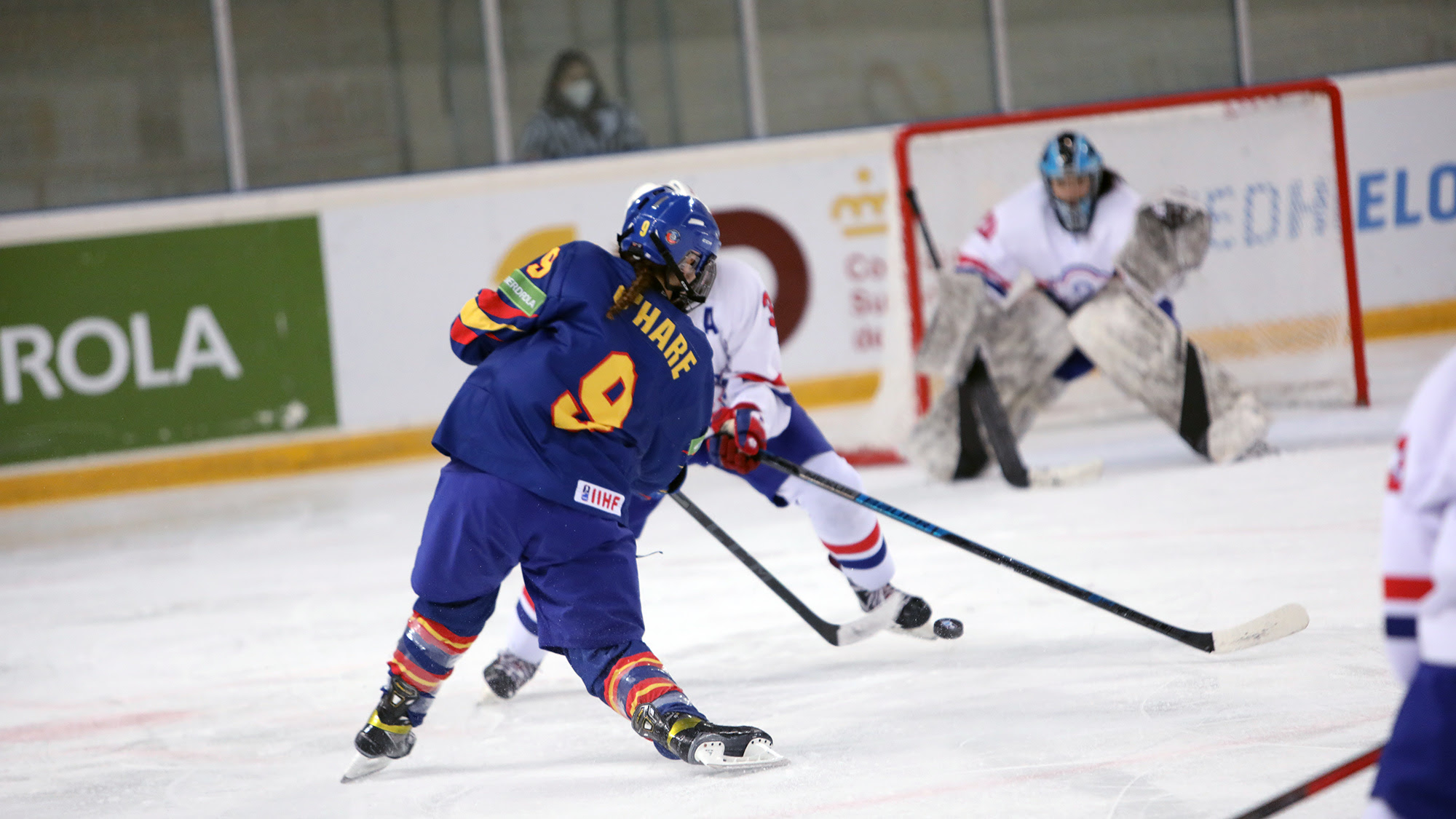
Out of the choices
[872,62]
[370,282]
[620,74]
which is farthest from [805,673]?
[872,62]

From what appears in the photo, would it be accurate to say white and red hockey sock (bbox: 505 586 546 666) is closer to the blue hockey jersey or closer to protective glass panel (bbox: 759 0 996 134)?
the blue hockey jersey

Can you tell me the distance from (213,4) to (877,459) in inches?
140

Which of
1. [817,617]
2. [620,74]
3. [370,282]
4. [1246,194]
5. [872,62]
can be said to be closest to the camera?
[817,617]

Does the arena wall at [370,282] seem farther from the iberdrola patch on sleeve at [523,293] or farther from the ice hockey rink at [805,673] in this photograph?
the iberdrola patch on sleeve at [523,293]

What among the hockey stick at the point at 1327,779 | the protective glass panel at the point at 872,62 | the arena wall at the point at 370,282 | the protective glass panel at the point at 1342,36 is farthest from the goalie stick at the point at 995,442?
the protective glass panel at the point at 1342,36

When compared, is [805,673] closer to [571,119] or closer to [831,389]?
[831,389]

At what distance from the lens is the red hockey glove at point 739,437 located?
8.86 feet

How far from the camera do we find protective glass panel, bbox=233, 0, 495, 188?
6.63 m

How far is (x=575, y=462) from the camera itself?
2207 mm

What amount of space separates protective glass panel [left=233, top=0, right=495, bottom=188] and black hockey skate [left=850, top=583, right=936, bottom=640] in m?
4.38

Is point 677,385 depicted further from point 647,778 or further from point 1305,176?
point 1305,176

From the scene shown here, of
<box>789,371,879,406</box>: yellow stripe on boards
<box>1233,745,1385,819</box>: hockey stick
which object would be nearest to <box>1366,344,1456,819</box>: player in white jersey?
<box>1233,745,1385,819</box>: hockey stick

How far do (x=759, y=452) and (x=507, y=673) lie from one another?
0.62 metres

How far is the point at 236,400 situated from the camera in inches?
249
